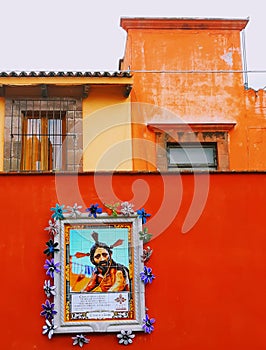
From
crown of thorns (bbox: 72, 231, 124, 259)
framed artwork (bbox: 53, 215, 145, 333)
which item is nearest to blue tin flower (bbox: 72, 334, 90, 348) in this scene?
framed artwork (bbox: 53, 215, 145, 333)

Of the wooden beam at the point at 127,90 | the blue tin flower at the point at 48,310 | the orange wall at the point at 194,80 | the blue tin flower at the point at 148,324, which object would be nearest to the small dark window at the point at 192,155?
the orange wall at the point at 194,80

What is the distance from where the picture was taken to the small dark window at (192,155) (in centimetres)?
1189

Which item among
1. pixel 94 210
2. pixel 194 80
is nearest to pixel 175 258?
pixel 94 210

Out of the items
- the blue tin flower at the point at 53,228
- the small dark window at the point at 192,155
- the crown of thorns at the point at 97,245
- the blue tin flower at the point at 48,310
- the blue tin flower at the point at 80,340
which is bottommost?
the blue tin flower at the point at 80,340

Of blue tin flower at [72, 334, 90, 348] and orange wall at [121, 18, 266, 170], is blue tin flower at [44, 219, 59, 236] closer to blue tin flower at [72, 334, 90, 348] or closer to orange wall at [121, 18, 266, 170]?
blue tin flower at [72, 334, 90, 348]

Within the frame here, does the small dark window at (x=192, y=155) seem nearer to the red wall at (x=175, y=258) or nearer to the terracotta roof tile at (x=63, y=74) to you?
the terracotta roof tile at (x=63, y=74)

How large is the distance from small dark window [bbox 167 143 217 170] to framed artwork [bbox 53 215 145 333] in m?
4.92

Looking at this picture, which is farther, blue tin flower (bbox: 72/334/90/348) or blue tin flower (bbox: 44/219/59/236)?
blue tin flower (bbox: 44/219/59/236)

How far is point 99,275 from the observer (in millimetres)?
6949

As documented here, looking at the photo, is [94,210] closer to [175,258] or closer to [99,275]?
[99,275]

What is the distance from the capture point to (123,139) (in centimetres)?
1135

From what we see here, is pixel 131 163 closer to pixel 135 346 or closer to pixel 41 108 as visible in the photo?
pixel 41 108

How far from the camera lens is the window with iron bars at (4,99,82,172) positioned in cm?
1122

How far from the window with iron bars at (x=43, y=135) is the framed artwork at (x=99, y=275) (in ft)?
13.7
